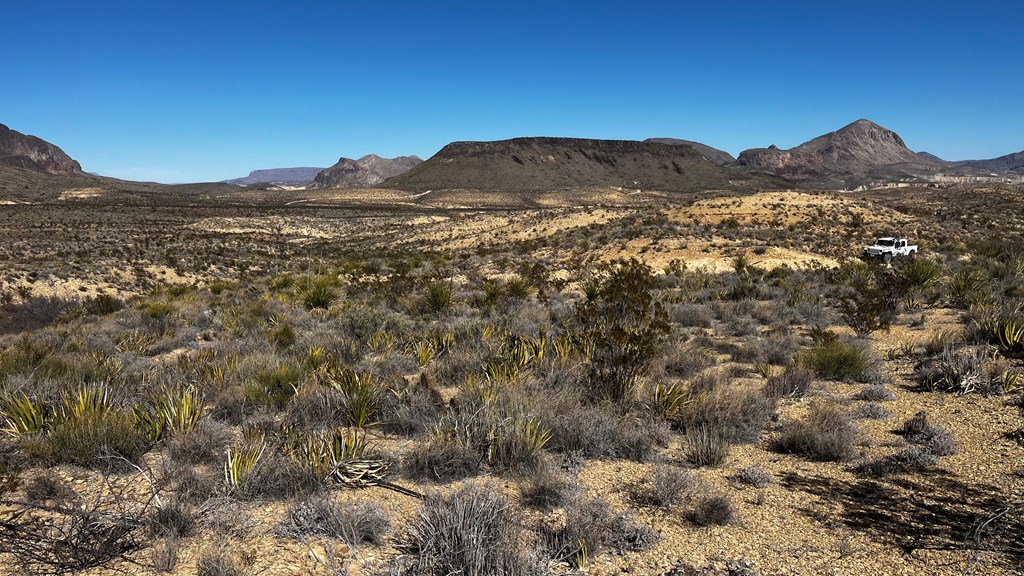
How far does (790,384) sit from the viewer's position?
6230mm

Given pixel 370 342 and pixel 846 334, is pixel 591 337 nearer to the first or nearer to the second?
pixel 370 342

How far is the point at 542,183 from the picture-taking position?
13500 cm

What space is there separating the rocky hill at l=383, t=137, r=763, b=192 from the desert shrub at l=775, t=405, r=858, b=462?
125 meters

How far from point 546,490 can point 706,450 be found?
1.55 metres

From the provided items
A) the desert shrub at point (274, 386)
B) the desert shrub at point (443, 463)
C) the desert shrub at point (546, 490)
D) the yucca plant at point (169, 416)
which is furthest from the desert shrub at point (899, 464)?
the yucca plant at point (169, 416)

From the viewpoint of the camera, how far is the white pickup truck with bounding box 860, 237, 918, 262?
2086 cm

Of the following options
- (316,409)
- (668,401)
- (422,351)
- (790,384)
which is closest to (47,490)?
(316,409)

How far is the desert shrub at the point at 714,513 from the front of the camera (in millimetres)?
3611

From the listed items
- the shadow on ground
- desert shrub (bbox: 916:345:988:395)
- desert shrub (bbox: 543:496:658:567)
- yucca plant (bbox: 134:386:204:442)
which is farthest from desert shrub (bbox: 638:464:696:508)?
desert shrub (bbox: 916:345:988:395)

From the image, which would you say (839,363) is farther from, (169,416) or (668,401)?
(169,416)

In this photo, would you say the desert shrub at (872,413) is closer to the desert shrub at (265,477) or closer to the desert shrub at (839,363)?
the desert shrub at (839,363)

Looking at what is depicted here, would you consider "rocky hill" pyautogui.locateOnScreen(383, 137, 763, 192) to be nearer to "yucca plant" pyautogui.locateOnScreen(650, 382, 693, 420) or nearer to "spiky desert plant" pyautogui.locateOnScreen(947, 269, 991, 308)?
"spiky desert plant" pyautogui.locateOnScreen(947, 269, 991, 308)

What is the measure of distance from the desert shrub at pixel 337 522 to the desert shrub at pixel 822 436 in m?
3.66

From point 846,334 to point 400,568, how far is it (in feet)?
28.9
